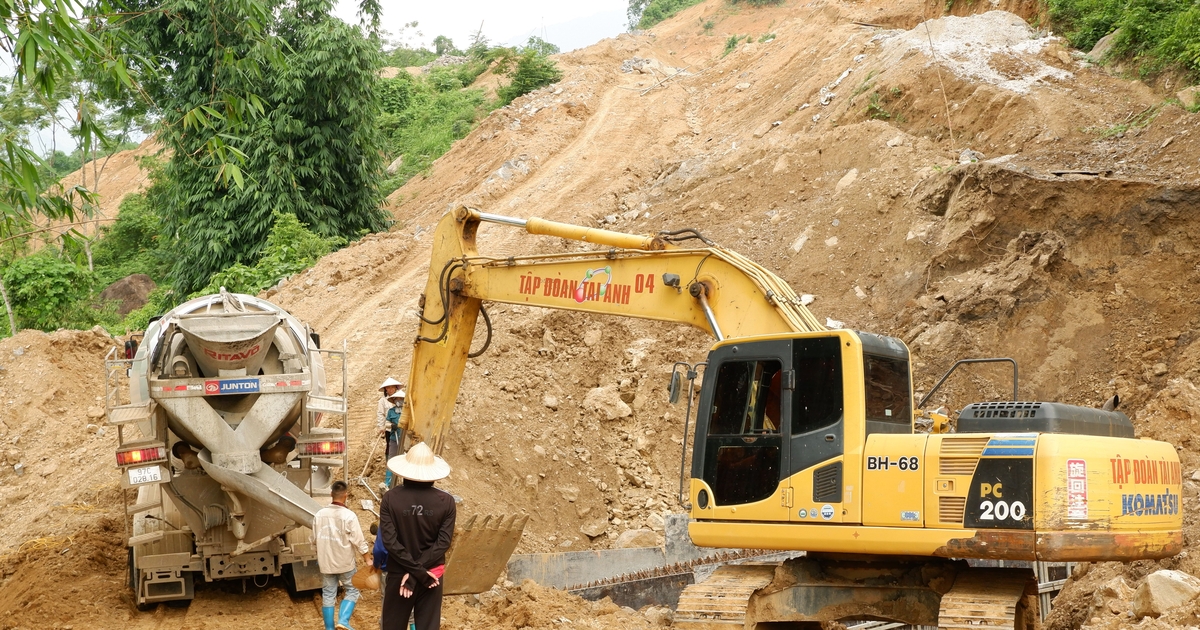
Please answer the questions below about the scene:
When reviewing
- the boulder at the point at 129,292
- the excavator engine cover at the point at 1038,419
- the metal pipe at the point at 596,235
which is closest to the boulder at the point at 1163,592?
the excavator engine cover at the point at 1038,419

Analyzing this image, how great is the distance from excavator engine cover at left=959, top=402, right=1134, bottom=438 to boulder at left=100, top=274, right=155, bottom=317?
2417cm

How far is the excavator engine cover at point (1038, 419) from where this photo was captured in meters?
6.89

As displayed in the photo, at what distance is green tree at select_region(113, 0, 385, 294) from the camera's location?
22562mm

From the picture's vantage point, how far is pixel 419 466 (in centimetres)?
673

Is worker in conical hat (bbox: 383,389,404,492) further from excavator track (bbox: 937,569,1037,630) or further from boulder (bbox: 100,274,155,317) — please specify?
boulder (bbox: 100,274,155,317)

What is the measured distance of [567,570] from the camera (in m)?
11.6

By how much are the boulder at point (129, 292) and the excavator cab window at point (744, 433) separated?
2287 cm

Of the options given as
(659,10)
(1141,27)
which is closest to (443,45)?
(659,10)

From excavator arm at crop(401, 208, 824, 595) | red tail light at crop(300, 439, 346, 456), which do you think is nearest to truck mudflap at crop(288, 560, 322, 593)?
red tail light at crop(300, 439, 346, 456)

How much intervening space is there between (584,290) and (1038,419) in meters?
3.67

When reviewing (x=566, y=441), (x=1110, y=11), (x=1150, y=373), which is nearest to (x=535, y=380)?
(x=566, y=441)

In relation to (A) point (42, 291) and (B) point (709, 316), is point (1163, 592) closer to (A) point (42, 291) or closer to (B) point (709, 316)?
(B) point (709, 316)

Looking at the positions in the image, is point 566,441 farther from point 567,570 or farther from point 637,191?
point 637,191

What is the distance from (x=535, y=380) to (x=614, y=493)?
2218 mm
